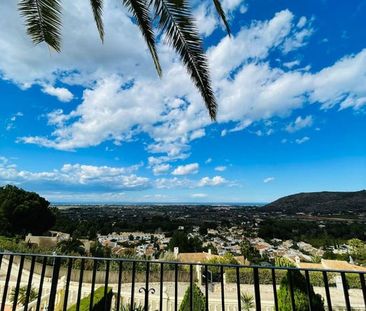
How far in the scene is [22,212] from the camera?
3325cm

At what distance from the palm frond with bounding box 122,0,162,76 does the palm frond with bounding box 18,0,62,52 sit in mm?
995

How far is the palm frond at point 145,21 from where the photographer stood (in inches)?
160

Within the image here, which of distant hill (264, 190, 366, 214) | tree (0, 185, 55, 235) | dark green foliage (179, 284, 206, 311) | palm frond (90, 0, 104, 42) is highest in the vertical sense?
distant hill (264, 190, 366, 214)

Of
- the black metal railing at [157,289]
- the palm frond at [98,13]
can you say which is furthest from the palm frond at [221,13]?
the black metal railing at [157,289]

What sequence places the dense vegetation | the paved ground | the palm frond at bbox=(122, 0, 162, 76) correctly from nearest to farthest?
the palm frond at bbox=(122, 0, 162, 76) < the paved ground < the dense vegetation

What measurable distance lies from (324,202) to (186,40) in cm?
11168

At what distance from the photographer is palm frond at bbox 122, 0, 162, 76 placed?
405cm

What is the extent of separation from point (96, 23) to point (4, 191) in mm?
36770

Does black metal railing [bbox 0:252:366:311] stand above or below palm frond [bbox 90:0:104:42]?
below

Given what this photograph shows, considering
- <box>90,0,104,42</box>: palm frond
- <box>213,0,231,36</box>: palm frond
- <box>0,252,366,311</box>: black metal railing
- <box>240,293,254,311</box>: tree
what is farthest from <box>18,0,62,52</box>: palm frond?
<box>240,293,254,311</box>: tree

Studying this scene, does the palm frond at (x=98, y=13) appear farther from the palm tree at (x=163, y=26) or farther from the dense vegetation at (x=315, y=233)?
the dense vegetation at (x=315, y=233)

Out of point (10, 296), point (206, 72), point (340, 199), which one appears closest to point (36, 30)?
point (206, 72)

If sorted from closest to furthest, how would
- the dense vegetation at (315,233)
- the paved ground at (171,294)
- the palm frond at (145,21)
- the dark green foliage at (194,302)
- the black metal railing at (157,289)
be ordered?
the palm frond at (145,21) < the dark green foliage at (194,302) < the black metal railing at (157,289) < the paved ground at (171,294) < the dense vegetation at (315,233)

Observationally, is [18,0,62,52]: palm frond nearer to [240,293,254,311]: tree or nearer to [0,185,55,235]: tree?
→ [240,293,254,311]: tree
